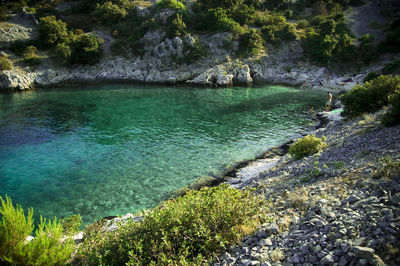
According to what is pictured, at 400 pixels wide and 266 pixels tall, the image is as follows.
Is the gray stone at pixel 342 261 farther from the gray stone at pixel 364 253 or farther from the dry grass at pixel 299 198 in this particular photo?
the dry grass at pixel 299 198

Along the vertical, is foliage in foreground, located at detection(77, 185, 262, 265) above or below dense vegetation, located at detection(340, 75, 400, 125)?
below

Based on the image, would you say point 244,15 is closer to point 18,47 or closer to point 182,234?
point 18,47

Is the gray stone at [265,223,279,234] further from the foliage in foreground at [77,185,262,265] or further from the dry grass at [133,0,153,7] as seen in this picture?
the dry grass at [133,0,153,7]

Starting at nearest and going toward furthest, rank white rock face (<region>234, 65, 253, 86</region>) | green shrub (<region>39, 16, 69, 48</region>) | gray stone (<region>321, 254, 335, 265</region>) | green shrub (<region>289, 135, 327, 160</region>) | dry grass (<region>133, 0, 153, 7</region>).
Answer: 1. gray stone (<region>321, 254, 335, 265</region>)
2. green shrub (<region>289, 135, 327, 160</region>)
3. white rock face (<region>234, 65, 253, 86</region>)
4. green shrub (<region>39, 16, 69, 48</region>)
5. dry grass (<region>133, 0, 153, 7</region>)

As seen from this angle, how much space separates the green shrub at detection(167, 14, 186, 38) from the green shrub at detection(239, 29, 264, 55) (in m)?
17.1

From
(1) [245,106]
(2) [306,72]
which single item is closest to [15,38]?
(1) [245,106]

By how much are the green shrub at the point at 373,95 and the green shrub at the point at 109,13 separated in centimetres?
7466

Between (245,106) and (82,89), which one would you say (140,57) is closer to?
(82,89)

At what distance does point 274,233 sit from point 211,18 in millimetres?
67577

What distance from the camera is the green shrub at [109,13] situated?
2837 inches

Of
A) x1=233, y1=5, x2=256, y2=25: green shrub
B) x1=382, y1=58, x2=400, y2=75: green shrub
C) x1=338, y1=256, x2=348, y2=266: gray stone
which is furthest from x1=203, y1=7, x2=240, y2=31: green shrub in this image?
x1=338, y1=256, x2=348, y2=266: gray stone

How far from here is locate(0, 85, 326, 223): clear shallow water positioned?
15.4 meters

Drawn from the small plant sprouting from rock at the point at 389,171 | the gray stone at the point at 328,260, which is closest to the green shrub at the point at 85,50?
the small plant sprouting from rock at the point at 389,171

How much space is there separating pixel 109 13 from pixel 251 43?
48.0 m
